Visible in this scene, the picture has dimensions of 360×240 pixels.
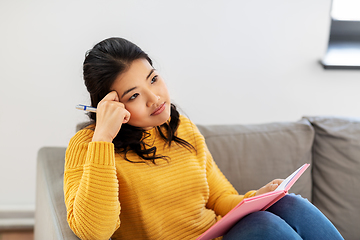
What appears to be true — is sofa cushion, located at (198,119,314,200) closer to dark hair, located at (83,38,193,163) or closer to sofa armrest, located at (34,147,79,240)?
dark hair, located at (83,38,193,163)

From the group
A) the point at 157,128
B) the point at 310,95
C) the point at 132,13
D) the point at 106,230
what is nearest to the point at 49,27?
the point at 132,13

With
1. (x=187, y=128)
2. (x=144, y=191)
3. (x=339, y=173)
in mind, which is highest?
(x=187, y=128)

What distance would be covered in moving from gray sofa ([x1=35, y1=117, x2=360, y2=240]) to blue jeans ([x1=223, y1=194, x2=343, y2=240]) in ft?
1.24

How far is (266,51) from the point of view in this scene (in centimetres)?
176

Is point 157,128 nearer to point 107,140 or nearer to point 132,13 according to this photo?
point 107,140

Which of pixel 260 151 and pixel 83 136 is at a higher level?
pixel 83 136

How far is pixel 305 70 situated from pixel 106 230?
4.60ft

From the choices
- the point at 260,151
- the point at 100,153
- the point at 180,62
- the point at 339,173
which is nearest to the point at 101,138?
the point at 100,153

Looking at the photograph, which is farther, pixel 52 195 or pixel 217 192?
pixel 217 192

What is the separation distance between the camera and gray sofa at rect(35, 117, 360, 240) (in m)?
1.36

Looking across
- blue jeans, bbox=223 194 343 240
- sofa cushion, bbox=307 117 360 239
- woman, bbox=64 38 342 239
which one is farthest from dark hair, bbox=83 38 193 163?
sofa cushion, bbox=307 117 360 239

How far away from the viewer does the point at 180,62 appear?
1.65 m

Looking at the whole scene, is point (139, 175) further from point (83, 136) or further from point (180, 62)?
point (180, 62)

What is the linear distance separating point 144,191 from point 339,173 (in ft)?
2.85
